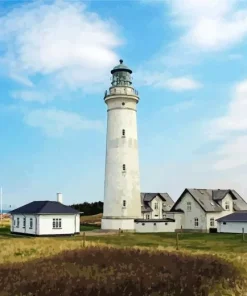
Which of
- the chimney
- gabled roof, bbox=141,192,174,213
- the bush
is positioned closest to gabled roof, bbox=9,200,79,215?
the chimney

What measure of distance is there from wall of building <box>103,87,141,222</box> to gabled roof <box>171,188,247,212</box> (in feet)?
21.9

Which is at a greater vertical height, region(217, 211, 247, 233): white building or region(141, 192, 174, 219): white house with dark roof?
region(141, 192, 174, 219): white house with dark roof

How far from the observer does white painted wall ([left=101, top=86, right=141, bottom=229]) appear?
138 ft

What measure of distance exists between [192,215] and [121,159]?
10.0m

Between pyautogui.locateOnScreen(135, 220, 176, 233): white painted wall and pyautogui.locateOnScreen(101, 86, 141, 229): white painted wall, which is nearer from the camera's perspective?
pyautogui.locateOnScreen(101, 86, 141, 229): white painted wall

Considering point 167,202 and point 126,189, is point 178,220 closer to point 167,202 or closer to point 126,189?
point 126,189

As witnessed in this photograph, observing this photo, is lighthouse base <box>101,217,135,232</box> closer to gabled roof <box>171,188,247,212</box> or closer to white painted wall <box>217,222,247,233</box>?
gabled roof <box>171,188,247,212</box>

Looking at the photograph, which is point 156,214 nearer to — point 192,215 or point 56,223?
point 192,215

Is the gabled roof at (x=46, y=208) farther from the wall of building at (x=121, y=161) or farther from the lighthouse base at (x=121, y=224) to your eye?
the wall of building at (x=121, y=161)

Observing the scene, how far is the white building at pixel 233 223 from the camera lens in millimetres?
40938

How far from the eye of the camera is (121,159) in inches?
1662

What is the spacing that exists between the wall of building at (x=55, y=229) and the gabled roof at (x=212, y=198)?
12.8m

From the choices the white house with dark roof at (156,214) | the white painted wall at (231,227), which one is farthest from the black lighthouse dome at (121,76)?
the white painted wall at (231,227)

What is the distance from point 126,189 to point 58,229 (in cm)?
737
